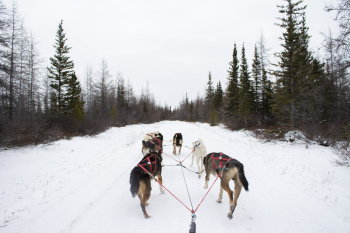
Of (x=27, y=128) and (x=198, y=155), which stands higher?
(x=27, y=128)

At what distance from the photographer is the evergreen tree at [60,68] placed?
19.5 m

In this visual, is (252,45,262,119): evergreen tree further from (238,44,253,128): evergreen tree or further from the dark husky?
the dark husky

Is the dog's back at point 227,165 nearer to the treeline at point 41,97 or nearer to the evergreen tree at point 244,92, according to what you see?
the treeline at point 41,97

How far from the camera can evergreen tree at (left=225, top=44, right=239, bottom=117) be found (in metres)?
25.0

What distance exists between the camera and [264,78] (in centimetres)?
2156

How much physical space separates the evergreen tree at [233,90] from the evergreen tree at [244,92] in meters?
1.56

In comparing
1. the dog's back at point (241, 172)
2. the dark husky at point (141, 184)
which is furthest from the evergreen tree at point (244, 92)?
the dark husky at point (141, 184)

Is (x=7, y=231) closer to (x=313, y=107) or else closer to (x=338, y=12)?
(x=338, y=12)

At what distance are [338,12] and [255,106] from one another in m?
18.1

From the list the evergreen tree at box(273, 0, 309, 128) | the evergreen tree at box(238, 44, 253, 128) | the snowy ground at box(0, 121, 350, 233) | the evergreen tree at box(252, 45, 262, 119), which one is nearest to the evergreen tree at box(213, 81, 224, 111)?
the evergreen tree at box(238, 44, 253, 128)

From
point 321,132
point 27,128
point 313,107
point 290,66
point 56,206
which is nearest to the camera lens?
point 56,206

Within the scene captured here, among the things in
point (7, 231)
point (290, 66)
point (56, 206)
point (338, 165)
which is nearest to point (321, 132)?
point (338, 165)

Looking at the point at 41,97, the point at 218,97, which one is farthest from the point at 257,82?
the point at 41,97

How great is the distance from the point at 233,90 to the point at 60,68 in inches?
980
